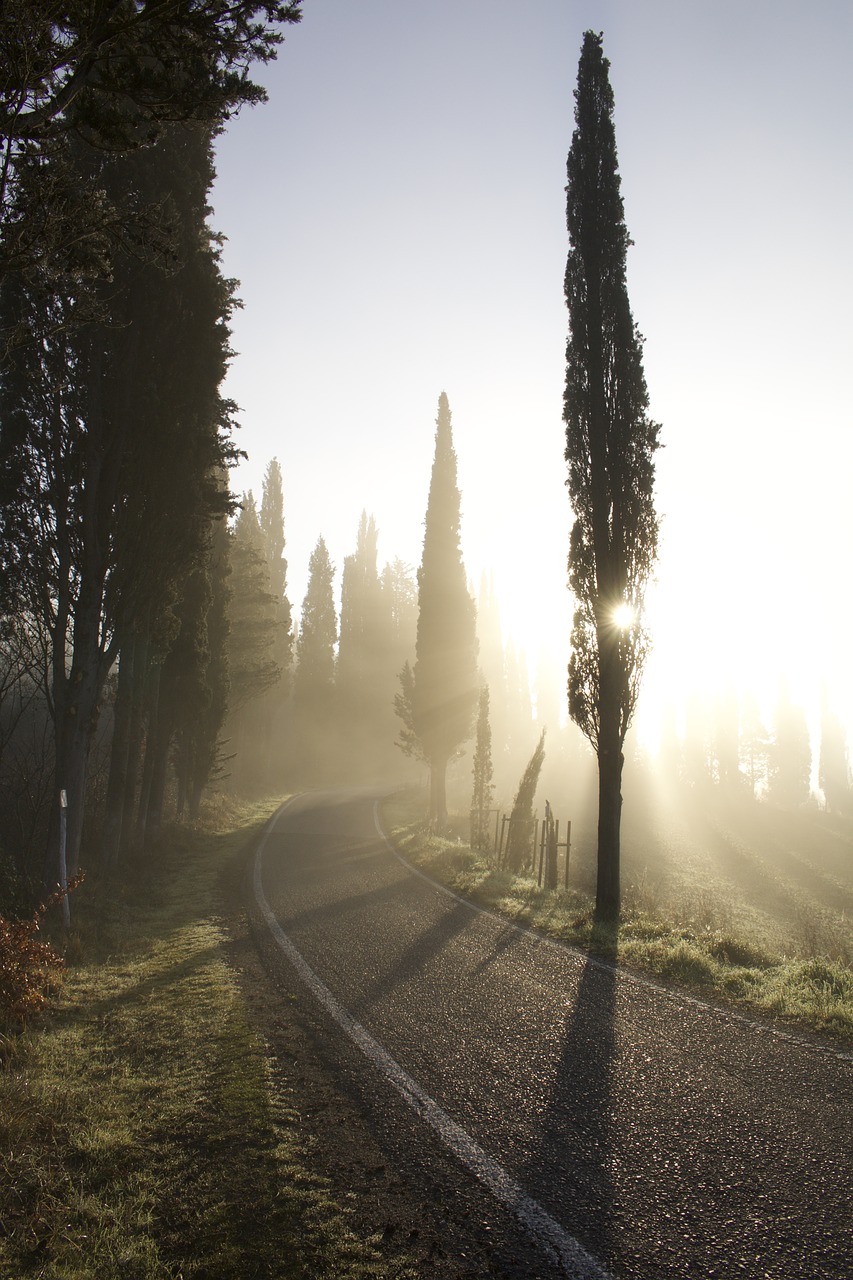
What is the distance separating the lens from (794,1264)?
9.12ft

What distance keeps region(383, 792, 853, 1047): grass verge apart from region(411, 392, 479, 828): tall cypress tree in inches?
693

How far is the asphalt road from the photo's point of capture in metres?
3.00

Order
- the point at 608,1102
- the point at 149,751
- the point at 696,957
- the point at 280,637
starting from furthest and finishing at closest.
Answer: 1. the point at 280,637
2. the point at 149,751
3. the point at 696,957
4. the point at 608,1102

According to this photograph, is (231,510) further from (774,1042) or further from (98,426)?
(774,1042)

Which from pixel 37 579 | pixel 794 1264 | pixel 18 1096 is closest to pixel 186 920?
pixel 37 579

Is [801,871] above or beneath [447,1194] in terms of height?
beneath

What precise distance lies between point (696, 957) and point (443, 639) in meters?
24.9

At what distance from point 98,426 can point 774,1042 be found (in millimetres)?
10883

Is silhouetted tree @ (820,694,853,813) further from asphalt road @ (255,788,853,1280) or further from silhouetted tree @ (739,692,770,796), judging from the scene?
asphalt road @ (255,788,853,1280)

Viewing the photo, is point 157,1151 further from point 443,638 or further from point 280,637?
point 280,637

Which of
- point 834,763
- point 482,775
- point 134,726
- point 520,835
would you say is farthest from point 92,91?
point 834,763

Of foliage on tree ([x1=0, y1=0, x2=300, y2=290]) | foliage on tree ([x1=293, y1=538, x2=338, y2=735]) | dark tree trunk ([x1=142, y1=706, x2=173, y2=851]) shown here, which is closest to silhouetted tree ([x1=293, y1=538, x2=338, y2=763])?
foliage on tree ([x1=293, y1=538, x2=338, y2=735])

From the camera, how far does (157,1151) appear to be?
3920mm

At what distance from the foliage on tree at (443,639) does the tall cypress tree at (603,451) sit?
19293 mm
